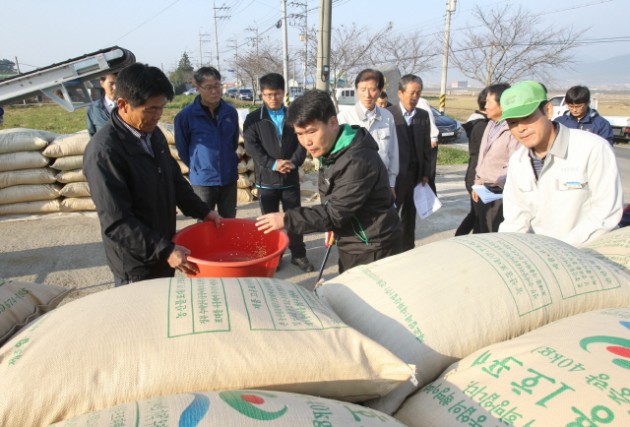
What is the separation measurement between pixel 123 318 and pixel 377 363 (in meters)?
0.66

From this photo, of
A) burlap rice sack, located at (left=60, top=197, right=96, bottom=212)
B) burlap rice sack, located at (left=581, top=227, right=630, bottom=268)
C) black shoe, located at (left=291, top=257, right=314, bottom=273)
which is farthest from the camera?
burlap rice sack, located at (left=60, top=197, right=96, bottom=212)

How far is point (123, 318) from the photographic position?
3.38 feet

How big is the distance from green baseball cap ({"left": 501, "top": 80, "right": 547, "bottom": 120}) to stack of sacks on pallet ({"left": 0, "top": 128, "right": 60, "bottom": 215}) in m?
5.49

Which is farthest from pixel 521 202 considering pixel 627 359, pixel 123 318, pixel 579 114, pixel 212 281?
pixel 579 114

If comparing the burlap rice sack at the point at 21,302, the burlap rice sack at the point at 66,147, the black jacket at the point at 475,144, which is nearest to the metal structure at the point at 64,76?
the burlap rice sack at the point at 66,147

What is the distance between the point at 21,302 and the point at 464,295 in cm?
142

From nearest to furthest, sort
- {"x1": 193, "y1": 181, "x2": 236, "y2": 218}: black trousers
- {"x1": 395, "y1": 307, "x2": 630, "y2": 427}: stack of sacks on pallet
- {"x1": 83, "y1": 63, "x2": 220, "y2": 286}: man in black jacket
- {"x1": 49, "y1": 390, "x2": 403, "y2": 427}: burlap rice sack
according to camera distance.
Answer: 1. {"x1": 49, "y1": 390, "x2": 403, "y2": 427}: burlap rice sack
2. {"x1": 395, "y1": 307, "x2": 630, "y2": 427}: stack of sacks on pallet
3. {"x1": 83, "y1": 63, "x2": 220, "y2": 286}: man in black jacket
4. {"x1": 193, "y1": 181, "x2": 236, "y2": 218}: black trousers

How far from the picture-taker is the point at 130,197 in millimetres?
1805

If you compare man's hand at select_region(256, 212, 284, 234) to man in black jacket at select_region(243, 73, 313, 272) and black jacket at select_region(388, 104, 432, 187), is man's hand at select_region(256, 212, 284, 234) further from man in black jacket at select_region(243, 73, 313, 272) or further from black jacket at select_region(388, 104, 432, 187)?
black jacket at select_region(388, 104, 432, 187)

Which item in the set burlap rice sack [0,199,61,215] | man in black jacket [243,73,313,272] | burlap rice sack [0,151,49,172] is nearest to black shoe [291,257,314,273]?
man in black jacket [243,73,313,272]

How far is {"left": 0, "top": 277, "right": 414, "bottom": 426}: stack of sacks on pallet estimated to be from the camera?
89 cm

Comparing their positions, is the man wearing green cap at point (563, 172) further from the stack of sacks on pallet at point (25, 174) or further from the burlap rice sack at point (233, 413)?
the stack of sacks on pallet at point (25, 174)

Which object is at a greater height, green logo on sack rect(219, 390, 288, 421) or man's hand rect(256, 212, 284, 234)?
man's hand rect(256, 212, 284, 234)

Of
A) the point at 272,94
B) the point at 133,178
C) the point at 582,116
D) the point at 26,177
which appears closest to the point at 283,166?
the point at 272,94
